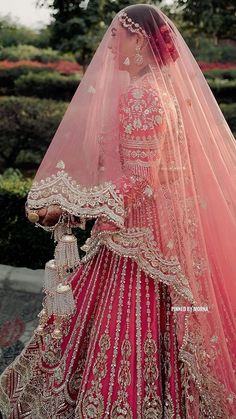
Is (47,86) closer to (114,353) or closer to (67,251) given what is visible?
(67,251)

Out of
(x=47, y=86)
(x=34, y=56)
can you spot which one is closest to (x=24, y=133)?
(x=47, y=86)

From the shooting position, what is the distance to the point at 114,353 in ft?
6.82

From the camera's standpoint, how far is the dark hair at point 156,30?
200 centimetres

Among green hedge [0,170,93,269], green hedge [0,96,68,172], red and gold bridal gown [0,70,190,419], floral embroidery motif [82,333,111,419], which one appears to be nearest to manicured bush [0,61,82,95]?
green hedge [0,96,68,172]

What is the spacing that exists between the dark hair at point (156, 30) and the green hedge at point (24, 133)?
5.88 m

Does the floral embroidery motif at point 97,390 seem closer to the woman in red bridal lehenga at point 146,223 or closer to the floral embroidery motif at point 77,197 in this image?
the woman in red bridal lehenga at point 146,223

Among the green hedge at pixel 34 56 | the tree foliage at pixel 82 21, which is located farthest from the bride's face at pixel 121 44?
the green hedge at pixel 34 56

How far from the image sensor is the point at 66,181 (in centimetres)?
202

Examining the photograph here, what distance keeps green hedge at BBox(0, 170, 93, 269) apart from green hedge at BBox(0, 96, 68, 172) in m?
3.46

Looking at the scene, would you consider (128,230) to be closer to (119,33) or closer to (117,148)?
(117,148)

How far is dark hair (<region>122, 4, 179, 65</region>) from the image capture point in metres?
2.00

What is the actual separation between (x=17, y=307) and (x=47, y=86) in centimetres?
775

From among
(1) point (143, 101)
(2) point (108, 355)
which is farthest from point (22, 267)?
(1) point (143, 101)

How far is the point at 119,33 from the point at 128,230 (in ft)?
2.50
